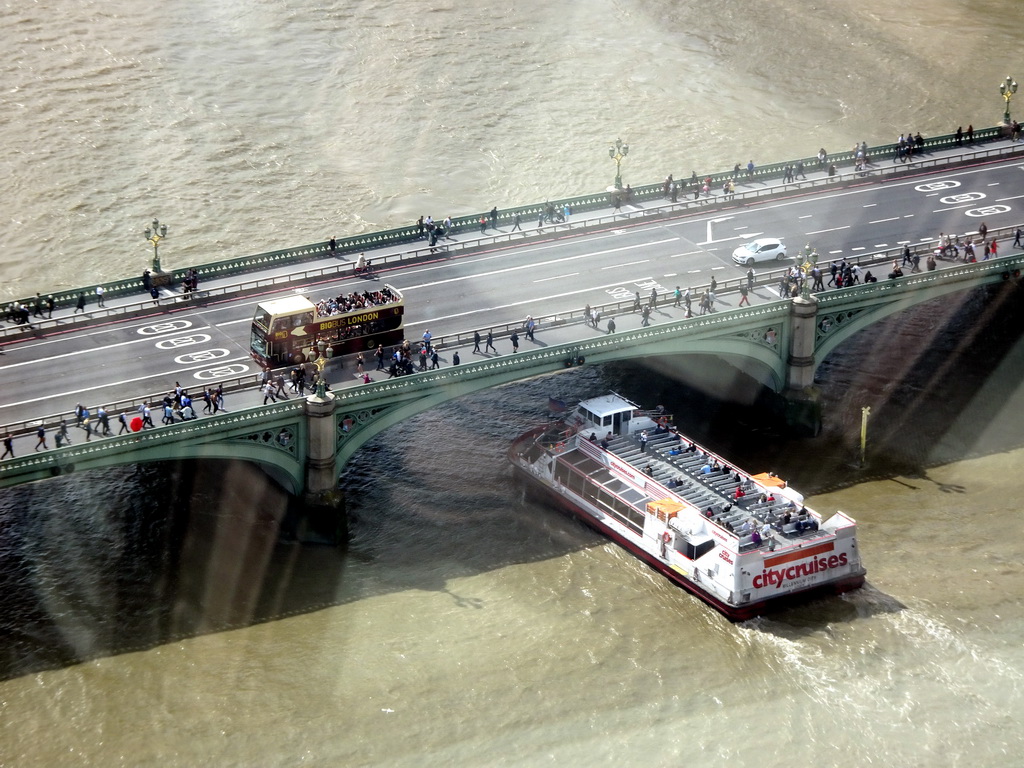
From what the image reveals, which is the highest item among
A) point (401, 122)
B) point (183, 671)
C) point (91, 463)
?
point (401, 122)

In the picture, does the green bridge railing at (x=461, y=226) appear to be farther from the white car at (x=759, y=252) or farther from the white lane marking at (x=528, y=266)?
the white car at (x=759, y=252)

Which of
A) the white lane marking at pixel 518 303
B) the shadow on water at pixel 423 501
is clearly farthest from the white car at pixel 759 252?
the shadow on water at pixel 423 501

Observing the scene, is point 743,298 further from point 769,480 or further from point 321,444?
point 321,444

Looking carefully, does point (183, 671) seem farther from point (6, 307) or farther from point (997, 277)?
point (997, 277)

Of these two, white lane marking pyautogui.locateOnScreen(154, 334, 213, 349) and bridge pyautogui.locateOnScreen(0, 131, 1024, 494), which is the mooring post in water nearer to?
bridge pyautogui.locateOnScreen(0, 131, 1024, 494)

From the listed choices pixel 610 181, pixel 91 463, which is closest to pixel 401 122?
pixel 610 181

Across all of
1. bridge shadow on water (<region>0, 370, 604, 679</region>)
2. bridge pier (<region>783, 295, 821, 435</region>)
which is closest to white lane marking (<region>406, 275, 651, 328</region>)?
bridge shadow on water (<region>0, 370, 604, 679</region>)

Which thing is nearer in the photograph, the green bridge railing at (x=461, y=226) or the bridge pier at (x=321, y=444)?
the bridge pier at (x=321, y=444)
